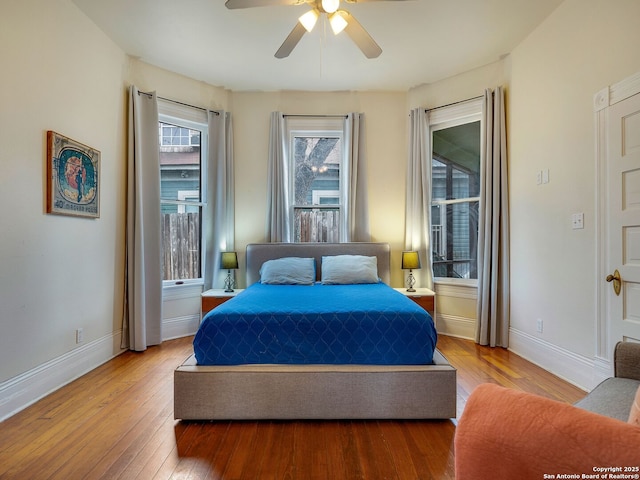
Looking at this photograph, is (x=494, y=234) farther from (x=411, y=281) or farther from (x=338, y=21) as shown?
(x=338, y=21)

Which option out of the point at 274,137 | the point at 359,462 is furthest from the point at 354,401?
the point at 274,137

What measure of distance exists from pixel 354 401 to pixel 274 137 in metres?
3.24

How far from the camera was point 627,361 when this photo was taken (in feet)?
4.71

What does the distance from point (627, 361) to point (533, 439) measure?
1.28 metres

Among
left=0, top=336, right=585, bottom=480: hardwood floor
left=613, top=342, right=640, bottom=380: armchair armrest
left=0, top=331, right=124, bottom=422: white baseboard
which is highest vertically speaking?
left=613, top=342, right=640, bottom=380: armchair armrest

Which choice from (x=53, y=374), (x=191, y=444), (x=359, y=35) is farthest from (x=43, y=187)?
(x=359, y=35)

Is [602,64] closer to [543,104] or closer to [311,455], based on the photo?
[543,104]

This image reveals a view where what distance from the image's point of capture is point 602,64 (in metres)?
2.29

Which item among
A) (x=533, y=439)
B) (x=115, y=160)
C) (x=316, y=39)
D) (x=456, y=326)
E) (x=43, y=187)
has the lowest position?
(x=456, y=326)

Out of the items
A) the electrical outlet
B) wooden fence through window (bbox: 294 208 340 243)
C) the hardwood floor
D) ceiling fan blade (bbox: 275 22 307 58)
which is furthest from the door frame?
wooden fence through window (bbox: 294 208 340 243)

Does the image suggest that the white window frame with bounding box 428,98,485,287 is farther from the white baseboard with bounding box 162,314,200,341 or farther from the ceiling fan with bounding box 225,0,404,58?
the white baseboard with bounding box 162,314,200,341

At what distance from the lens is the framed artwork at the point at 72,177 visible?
243 centimetres

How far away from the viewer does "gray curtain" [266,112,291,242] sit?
4.05m

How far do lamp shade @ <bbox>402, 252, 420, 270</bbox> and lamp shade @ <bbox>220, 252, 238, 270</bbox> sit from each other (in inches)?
80.2
